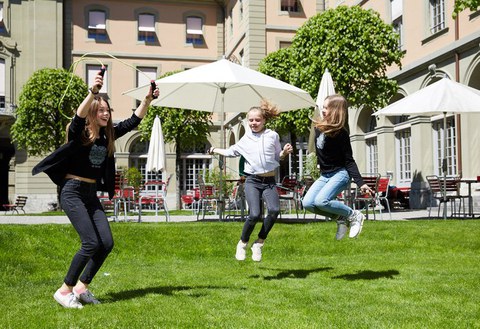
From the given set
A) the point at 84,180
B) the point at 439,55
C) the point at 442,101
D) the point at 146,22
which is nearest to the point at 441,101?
the point at 442,101

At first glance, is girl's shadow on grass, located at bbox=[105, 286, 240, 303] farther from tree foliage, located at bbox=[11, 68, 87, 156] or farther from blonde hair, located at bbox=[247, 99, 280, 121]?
tree foliage, located at bbox=[11, 68, 87, 156]

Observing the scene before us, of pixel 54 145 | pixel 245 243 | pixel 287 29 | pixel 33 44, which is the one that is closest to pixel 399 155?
pixel 287 29

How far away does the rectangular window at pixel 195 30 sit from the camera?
3334cm

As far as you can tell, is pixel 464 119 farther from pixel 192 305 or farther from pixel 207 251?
pixel 192 305

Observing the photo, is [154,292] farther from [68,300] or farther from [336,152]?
[336,152]

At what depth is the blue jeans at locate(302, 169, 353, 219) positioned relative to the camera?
18.5ft

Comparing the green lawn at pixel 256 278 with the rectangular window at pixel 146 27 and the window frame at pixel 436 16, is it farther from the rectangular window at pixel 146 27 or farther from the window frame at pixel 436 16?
the rectangular window at pixel 146 27

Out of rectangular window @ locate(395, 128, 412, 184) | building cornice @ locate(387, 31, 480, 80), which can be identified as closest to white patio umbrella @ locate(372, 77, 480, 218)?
building cornice @ locate(387, 31, 480, 80)

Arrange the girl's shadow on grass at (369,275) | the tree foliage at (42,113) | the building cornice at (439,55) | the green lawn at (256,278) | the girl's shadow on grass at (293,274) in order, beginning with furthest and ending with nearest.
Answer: the tree foliage at (42,113) < the building cornice at (439,55) < the girl's shadow on grass at (293,274) < the girl's shadow on grass at (369,275) < the green lawn at (256,278)

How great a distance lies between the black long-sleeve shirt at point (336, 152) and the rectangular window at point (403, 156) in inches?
602

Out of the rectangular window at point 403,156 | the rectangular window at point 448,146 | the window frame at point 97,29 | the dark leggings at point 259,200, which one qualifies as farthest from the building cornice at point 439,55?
the window frame at point 97,29

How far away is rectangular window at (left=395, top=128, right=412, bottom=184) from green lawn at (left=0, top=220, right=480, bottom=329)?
11354 millimetres

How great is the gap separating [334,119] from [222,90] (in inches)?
209

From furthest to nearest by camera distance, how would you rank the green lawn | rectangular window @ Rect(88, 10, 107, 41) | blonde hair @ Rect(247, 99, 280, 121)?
1. rectangular window @ Rect(88, 10, 107, 41)
2. blonde hair @ Rect(247, 99, 280, 121)
3. the green lawn
